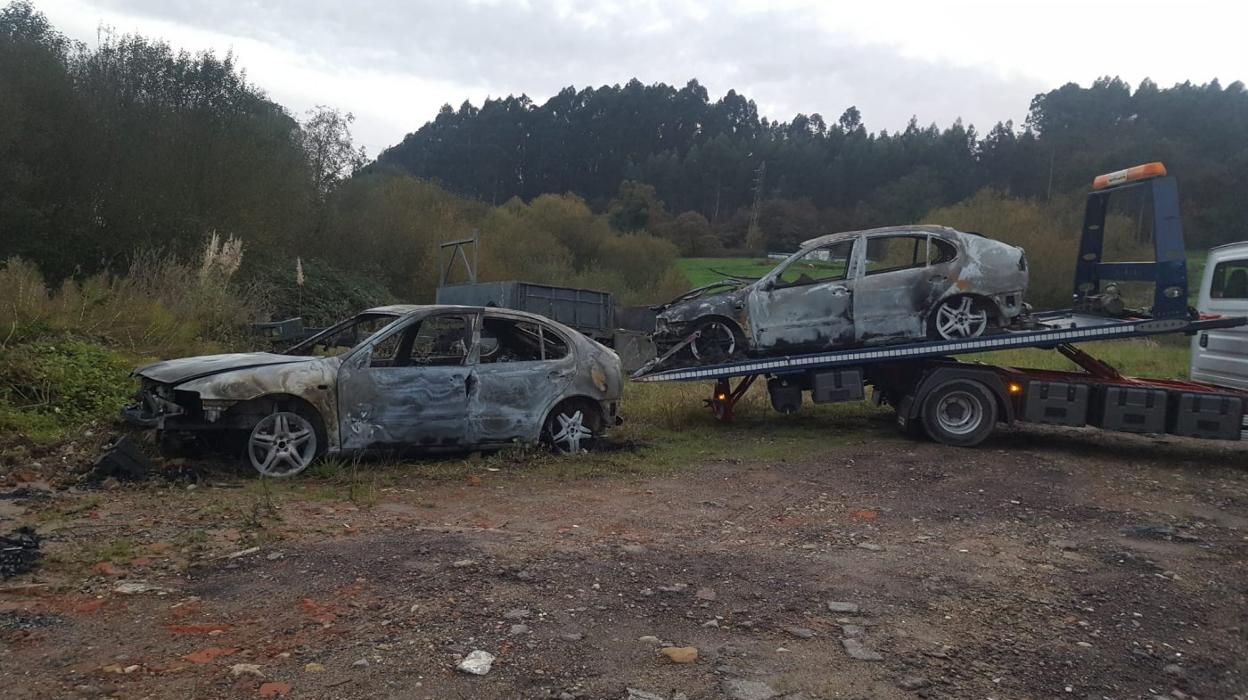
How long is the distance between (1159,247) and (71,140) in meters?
22.6

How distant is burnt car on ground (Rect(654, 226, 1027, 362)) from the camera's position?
31.7ft

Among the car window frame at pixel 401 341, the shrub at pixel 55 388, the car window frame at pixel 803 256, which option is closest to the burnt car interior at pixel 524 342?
the car window frame at pixel 401 341

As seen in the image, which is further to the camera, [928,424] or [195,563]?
[928,424]

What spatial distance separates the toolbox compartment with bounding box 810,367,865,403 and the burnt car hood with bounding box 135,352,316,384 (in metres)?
5.58

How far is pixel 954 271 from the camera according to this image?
960 cm

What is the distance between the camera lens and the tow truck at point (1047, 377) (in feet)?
30.2

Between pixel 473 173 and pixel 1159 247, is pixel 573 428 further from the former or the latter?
pixel 473 173

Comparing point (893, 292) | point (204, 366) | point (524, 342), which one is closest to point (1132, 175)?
point (893, 292)

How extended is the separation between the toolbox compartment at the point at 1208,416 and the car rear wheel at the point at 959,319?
217cm

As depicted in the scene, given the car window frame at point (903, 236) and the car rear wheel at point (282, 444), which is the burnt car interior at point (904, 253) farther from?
the car rear wheel at point (282, 444)

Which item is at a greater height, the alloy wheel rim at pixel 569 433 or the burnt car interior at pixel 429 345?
the burnt car interior at pixel 429 345

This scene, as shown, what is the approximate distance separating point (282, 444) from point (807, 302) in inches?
233

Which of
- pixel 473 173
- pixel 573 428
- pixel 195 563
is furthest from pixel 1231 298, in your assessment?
pixel 473 173

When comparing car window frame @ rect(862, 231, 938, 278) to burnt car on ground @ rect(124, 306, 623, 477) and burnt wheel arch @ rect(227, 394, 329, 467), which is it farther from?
burnt wheel arch @ rect(227, 394, 329, 467)
